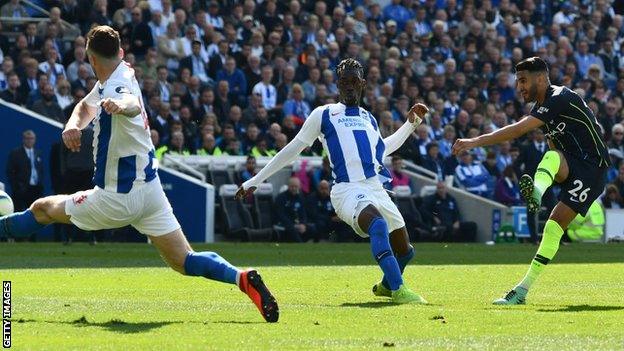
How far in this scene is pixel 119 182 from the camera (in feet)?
35.2

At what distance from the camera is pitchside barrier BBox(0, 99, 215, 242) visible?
25922 millimetres

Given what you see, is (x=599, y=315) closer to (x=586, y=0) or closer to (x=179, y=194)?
(x=179, y=194)

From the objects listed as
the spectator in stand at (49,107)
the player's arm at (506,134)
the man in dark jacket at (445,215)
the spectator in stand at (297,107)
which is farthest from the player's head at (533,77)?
the man in dark jacket at (445,215)

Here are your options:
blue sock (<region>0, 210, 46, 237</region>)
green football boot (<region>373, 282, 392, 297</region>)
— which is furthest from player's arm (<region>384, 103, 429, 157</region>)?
blue sock (<region>0, 210, 46, 237</region>)

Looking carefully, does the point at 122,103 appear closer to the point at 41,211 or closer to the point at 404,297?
the point at 41,211

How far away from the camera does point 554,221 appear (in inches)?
509

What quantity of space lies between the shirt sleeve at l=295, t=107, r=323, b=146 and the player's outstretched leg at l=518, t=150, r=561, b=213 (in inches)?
78.0

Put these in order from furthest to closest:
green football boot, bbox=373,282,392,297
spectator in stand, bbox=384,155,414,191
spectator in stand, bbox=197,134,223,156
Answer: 1. spectator in stand, bbox=384,155,414,191
2. spectator in stand, bbox=197,134,223,156
3. green football boot, bbox=373,282,392,297

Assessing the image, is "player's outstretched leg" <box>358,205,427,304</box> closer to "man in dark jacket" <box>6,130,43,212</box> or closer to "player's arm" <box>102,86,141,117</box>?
"player's arm" <box>102,86,141,117</box>

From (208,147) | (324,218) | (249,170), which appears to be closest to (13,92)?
(208,147)

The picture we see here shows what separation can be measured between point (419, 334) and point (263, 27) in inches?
858

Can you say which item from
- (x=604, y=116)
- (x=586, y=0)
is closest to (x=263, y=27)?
(x=604, y=116)

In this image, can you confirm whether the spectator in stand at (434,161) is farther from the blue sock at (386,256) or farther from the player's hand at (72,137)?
the player's hand at (72,137)

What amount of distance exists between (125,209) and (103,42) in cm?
124
